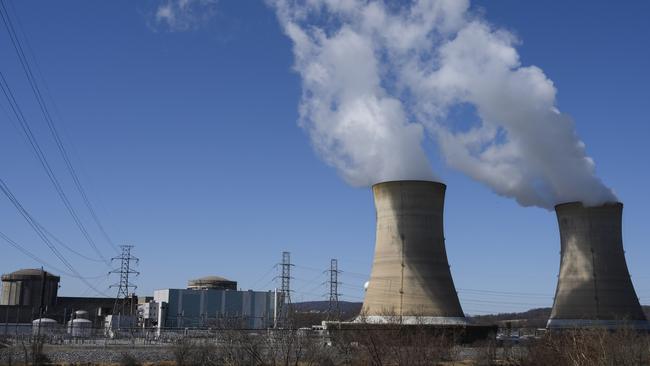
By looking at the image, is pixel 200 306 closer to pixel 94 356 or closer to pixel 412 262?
pixel 94 356

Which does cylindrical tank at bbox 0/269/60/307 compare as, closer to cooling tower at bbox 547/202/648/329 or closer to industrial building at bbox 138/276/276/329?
industrial building at bbox 138/276/276/329

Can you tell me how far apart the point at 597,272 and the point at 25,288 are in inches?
2048

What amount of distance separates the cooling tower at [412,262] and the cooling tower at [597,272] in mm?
7573

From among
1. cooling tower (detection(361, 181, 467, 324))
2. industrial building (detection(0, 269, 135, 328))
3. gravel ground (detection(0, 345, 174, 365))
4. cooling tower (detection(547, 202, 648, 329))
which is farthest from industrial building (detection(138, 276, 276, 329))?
cooling tower (detection(361, 181, 467, 324))

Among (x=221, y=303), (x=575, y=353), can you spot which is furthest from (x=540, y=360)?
(x=221, y=303)

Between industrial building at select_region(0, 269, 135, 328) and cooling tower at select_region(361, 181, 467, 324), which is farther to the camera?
industrial building at select_region(0, 269, 135, 328)

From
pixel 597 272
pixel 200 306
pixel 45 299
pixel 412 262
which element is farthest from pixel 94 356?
pixel 45 299

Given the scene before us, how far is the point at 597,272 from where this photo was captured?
101 feet

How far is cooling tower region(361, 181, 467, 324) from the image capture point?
84.0 ft

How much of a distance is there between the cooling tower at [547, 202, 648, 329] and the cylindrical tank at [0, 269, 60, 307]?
159ft

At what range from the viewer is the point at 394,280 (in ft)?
84.7

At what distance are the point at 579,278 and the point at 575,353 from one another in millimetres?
14164

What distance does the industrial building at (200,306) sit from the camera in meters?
54.9

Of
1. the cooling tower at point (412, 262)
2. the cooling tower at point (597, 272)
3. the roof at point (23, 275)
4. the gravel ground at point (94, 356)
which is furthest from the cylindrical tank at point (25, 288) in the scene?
the cooling tower at point (597, 272)
